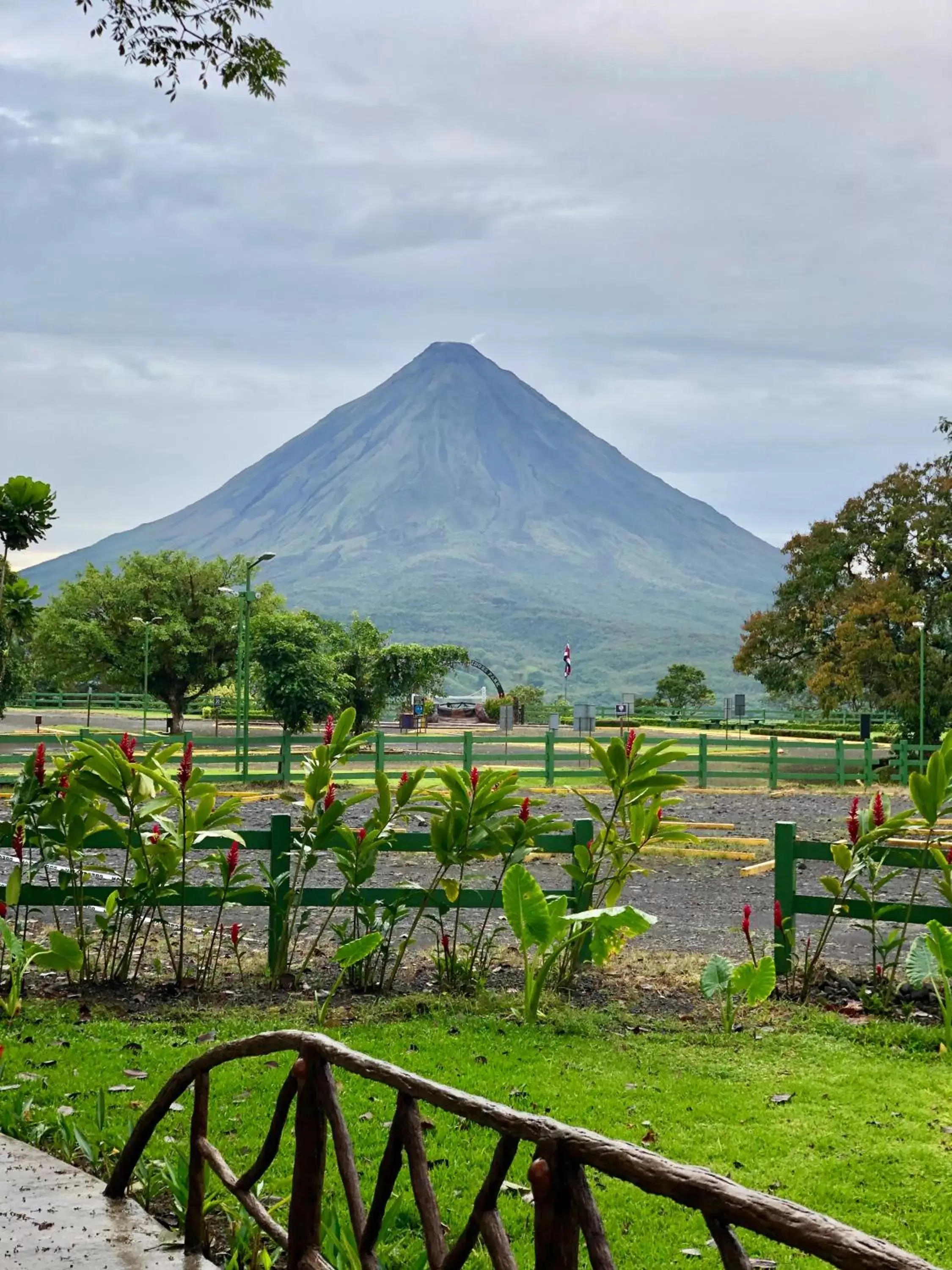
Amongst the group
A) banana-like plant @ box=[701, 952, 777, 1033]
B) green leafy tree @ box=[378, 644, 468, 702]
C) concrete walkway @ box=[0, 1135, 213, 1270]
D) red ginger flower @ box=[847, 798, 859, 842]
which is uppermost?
green leafy tree @ box=[378, 644, 468, 702]

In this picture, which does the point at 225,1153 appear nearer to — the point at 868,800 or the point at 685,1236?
the point at 685,1236

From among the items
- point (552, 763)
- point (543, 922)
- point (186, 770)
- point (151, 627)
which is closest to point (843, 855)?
point (543, 922)

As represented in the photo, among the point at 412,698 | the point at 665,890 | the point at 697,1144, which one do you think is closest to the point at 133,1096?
the point at 697,1144

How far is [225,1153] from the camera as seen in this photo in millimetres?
4500

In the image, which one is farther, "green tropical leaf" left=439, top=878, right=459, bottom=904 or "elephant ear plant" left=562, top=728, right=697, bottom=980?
"elephant ear plant" left=562, top=728, right=697, bottom=980

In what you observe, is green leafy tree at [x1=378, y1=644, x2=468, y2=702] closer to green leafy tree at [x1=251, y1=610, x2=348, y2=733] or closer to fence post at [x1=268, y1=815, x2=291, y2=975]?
green leafy tree at [x1=251, y1=610, x2=348, y2=733]

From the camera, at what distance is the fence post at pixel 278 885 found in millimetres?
7203

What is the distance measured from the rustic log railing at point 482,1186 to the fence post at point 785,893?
4593 mm

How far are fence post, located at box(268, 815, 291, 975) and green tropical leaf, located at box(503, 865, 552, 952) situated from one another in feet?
5.16

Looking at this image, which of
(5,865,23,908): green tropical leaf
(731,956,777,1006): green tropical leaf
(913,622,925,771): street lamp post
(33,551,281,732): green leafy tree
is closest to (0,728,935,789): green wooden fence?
(913,622,925,771): street lamp post

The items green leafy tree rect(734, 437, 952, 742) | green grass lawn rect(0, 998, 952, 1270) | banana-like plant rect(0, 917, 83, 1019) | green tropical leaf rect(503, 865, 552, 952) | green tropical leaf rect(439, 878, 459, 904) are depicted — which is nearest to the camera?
green grass lawn rect(0, 998, 952, 1270)

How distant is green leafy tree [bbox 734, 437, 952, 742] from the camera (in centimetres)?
3672

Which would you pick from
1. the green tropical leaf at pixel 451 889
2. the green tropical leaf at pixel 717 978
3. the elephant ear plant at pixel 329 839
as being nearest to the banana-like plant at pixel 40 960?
the elephant ear plant at pixel 329 839

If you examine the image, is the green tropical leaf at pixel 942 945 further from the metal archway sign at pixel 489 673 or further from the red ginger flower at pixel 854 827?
the metal archway sign at pixel 489 673
